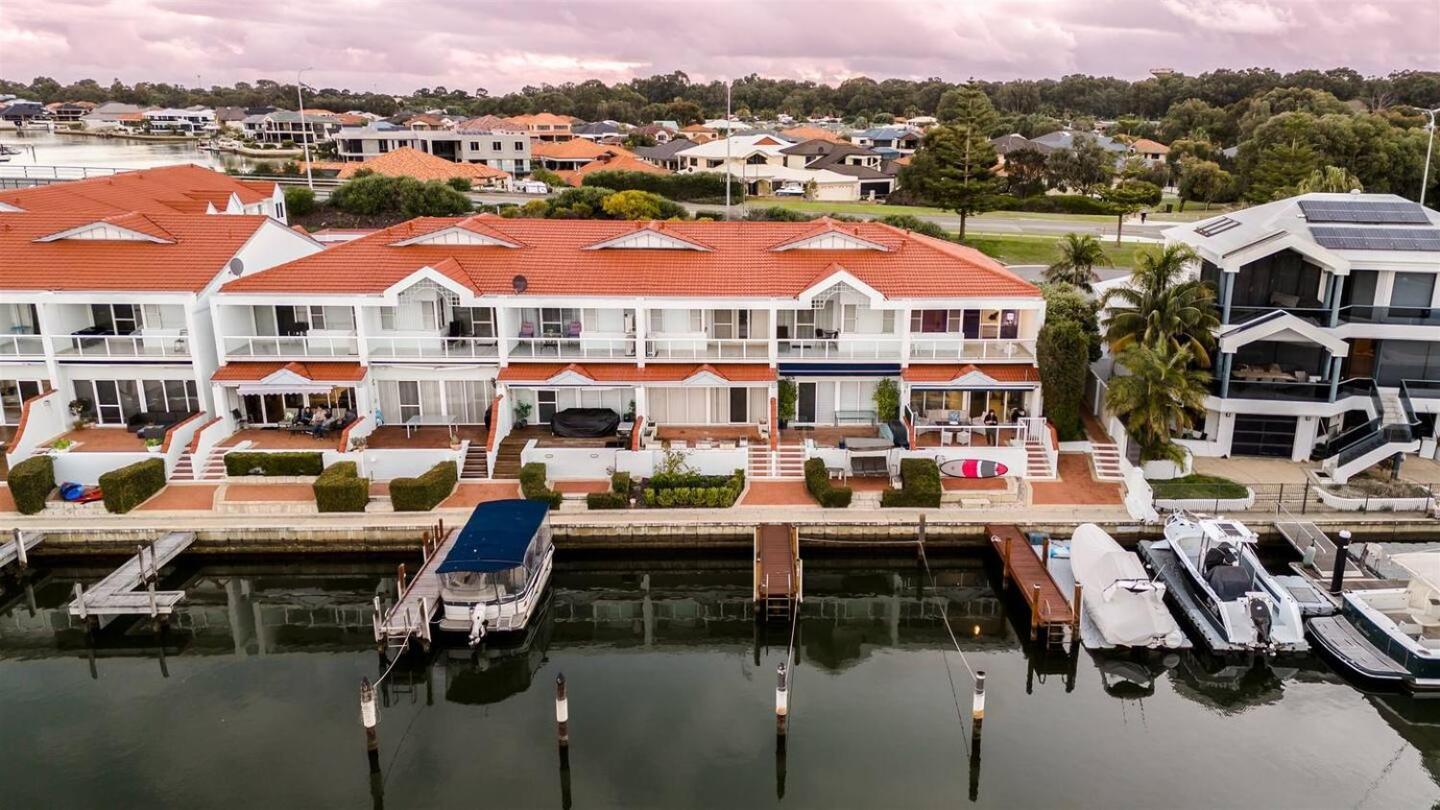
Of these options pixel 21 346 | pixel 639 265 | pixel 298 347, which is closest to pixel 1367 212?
pixel 639 265

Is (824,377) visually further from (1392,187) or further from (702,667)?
(1392,187)

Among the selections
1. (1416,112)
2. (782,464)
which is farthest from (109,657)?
(1416,112)

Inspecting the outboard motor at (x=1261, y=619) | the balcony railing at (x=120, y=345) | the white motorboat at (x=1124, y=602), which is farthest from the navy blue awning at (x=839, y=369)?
the balcony railing at (x=120, y=345)

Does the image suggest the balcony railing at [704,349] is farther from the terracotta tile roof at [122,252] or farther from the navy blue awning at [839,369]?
the terracotta tile roof at [122,252]

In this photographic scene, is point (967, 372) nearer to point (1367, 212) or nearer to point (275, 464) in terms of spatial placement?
point (1367, 212)

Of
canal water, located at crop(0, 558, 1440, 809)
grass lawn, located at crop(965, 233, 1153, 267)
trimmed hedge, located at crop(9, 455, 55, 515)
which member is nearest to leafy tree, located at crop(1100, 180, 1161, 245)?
grass lawn, located at crop(965, 233, 1153, 267)

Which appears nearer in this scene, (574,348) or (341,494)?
(341,494)

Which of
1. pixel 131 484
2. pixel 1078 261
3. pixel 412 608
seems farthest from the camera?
pixel 1078 261
